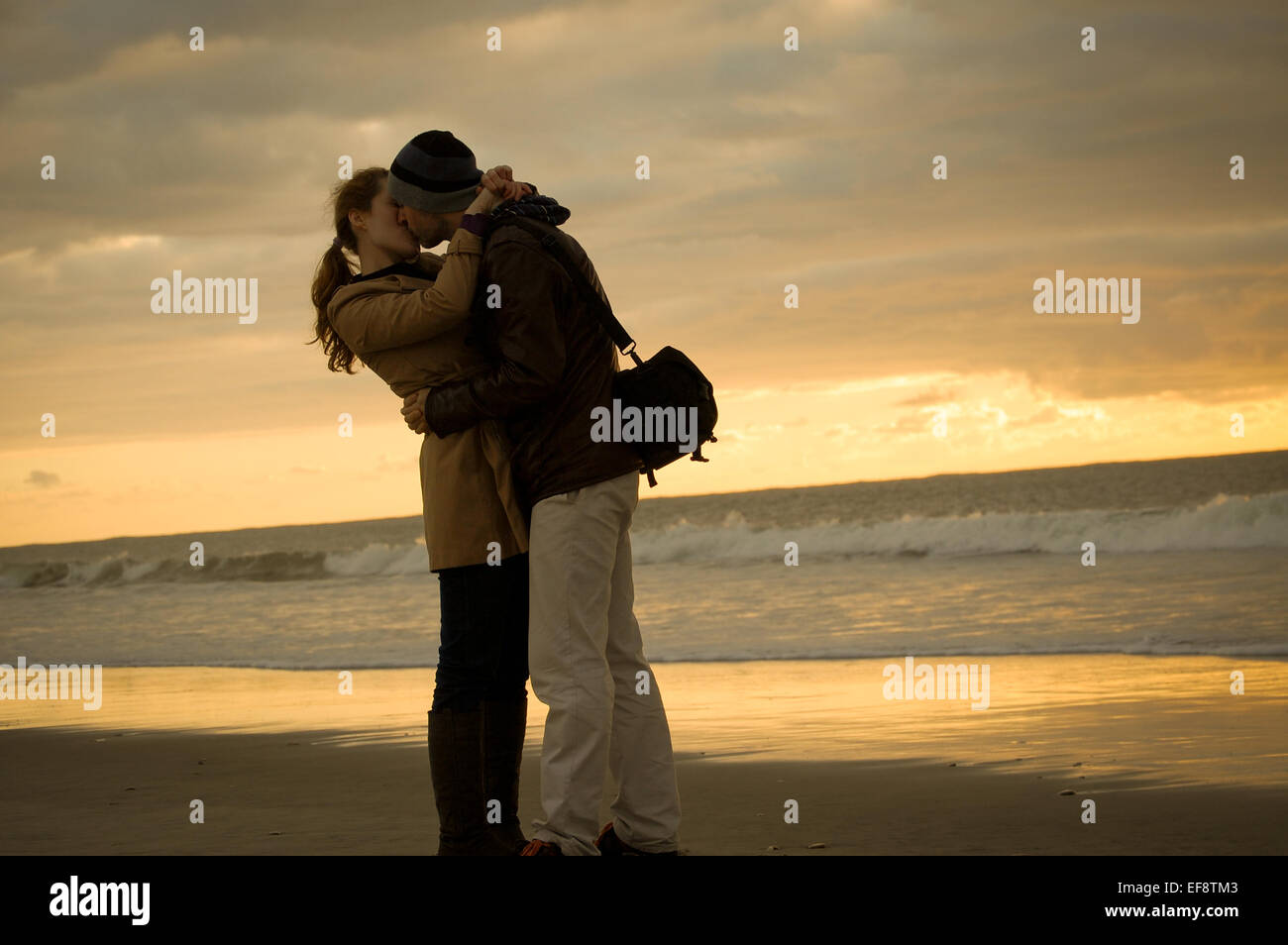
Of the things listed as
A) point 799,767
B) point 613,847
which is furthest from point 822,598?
point 613,847

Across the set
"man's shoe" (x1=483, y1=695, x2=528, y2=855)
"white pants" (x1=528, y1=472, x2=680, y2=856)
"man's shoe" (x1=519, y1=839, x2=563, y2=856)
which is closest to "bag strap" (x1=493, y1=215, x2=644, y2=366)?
"white pants" (x1=528, y1=472, x2=680, y2=856)

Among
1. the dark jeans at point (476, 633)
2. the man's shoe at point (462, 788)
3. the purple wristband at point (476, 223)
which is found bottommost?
the man's shoe at point (462, 788)

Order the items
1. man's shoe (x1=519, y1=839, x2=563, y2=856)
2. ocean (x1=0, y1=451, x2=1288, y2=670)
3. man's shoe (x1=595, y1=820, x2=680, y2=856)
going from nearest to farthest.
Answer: man's shoe (x1=519, y1=839, x2=563, y2=856) → man's shoe (x1=595, y1=820, x2=680, y2=856) → ocean (x1=0, y1=451, x2=1288, y2=670)

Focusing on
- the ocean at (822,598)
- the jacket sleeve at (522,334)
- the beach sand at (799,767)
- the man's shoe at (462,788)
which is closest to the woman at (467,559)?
the man's shoe at (462,788)

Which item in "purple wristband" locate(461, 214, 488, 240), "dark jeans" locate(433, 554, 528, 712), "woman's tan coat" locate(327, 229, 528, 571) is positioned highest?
"purple wristband" locate(461, 214, 488, 240)

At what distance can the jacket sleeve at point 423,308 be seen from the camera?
306cm

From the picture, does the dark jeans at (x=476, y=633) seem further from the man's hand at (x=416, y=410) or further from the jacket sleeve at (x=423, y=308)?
the jacket sleeve at (x=423, y=308)

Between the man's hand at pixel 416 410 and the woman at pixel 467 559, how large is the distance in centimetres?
5

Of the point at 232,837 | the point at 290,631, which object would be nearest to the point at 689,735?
the point at 232,837

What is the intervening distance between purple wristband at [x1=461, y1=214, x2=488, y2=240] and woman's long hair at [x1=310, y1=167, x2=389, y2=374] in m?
0.34

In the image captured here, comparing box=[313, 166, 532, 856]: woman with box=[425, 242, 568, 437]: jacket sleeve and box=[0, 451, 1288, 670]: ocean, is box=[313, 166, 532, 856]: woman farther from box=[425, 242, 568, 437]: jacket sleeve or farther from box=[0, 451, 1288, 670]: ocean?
box=[0, 451, 1288, 670]: ocean

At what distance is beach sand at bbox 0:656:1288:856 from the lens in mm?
4012
